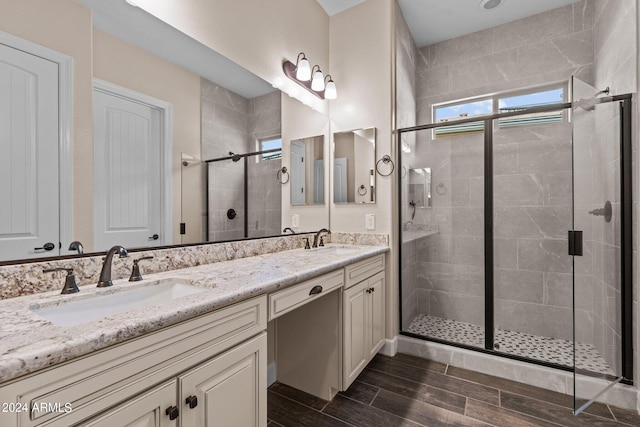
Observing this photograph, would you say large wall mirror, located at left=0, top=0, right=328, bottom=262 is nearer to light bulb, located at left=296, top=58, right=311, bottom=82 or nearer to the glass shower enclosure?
light bulb, located at left=296, top=58, right=311, bottom=82

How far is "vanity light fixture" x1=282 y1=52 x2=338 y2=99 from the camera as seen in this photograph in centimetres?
228

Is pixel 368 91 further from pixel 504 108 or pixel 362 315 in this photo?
pixel 362 315

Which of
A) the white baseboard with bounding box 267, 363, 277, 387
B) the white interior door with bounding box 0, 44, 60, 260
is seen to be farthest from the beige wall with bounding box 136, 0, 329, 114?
the white baseboard with bounding box 267, 363, 277, 387

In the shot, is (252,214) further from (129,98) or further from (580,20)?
(580,20)

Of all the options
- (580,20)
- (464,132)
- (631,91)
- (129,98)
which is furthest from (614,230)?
(129,98)

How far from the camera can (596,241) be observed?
5.82 ft

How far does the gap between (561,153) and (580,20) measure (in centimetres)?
114

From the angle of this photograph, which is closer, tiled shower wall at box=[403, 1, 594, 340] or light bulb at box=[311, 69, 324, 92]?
light bulb at box=[311, 69, 324, 92]

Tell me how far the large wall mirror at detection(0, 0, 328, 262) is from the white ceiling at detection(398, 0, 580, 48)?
1.84 m

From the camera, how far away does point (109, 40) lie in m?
1.17

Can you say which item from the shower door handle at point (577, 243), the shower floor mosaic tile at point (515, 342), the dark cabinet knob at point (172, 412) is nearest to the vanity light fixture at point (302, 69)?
the shower door handle at point (577, 243)

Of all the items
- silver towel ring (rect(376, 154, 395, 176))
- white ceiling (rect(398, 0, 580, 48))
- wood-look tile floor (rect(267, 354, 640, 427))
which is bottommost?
wood-look tile floor (rect(267, 354, 640, 427))

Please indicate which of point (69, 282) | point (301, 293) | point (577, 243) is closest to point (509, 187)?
point (577, 243)

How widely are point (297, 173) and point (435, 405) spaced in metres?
1.81
